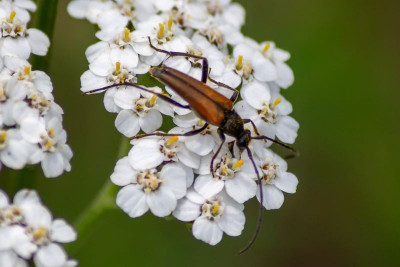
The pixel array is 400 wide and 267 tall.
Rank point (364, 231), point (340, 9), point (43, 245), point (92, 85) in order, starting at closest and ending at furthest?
point (43, 245)
point (92, 85)
point (364, 231)
point (340, 9)

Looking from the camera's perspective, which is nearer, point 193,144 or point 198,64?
point 193,144

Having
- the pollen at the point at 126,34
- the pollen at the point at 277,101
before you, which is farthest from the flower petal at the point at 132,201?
the pollen at the point at 277,101

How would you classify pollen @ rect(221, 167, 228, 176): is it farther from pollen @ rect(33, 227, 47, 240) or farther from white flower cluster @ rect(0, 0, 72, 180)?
pollen @ rect(33, 227, 47, 240)

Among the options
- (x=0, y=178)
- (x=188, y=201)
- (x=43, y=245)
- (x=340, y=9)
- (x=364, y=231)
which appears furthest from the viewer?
(x=340, y=9)

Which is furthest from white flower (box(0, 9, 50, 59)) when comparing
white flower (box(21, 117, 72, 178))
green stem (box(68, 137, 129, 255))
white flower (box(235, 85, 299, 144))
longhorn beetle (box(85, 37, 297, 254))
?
white flower (box(235, 85, 299, 144))

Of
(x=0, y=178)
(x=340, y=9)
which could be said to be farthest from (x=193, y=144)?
(x=340, y=9)

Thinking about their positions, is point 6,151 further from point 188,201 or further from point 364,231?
point 364,231
